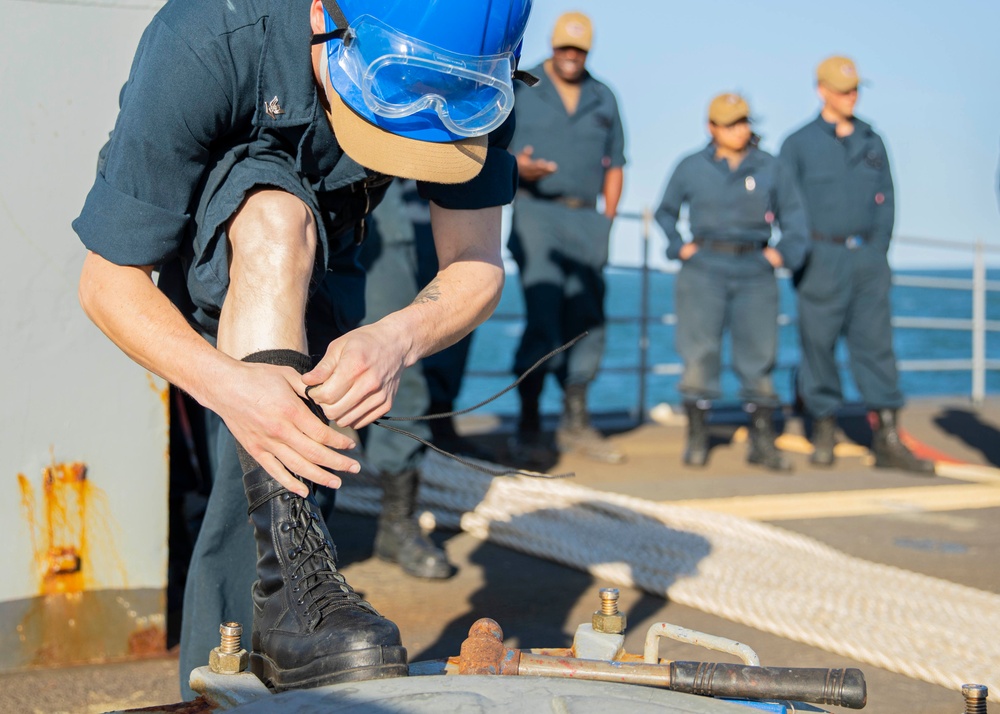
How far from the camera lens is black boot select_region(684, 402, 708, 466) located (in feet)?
17.2

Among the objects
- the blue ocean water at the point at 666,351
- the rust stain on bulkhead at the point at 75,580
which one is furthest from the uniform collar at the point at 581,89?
the blue ocean water at the point at 666,351

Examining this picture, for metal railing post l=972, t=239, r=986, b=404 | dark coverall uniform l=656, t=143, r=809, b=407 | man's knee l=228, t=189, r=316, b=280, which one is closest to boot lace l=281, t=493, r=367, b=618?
man's knee l=228, t=189, r=316, b=280

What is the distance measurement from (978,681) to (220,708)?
1.60 metres

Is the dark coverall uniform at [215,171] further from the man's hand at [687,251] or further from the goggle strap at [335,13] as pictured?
the man's hand at [687,251]

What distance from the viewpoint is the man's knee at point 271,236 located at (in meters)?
1.63

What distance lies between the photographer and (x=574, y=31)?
5.22m

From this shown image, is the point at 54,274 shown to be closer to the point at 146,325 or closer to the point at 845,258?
the point at 146,325

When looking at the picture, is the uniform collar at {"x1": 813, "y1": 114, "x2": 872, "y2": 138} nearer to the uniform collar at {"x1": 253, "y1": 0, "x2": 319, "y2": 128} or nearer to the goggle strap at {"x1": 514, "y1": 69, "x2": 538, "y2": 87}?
the goggle strap at {"x1": 514, "y1": 69, "x2": 538, "y2": 87}

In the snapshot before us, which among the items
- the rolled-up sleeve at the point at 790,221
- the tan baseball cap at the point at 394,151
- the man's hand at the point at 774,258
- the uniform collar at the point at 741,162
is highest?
the uniform collar at the point at 741,162

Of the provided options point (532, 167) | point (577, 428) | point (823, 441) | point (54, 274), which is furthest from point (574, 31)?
point (54, 274)

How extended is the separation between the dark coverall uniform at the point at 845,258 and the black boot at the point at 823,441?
55mm

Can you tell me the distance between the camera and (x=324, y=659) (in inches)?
55.6

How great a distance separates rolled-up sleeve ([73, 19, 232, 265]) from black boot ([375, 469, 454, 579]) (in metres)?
1.67

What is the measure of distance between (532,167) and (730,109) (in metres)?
1.18
